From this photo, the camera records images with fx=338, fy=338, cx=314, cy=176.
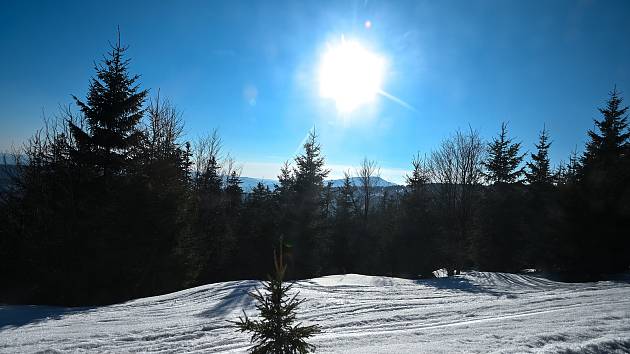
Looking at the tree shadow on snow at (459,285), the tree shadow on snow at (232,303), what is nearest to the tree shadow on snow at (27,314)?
the tree shadow on snow at (232,303)

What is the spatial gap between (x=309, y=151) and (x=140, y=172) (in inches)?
557

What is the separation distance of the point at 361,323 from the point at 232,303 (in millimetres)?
4175

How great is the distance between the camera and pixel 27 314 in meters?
8.80

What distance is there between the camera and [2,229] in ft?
54.2

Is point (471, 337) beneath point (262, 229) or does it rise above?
beneath

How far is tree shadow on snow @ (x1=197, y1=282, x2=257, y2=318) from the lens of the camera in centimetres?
916

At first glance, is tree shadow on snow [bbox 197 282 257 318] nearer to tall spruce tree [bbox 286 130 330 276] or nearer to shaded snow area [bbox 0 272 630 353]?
shaded snow area [bbox 0 272 630 353]

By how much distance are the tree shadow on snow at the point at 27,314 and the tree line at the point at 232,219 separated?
15.6 ft

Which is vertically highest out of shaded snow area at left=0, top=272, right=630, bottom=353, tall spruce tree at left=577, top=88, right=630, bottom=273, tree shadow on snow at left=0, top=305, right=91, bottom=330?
tall spruce tree at left=577, top=88, right=630, bottom=273

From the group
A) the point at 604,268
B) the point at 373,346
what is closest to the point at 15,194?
the point at 373,346

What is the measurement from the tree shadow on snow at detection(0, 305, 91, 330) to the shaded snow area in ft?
0.07

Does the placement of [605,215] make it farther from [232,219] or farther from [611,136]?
[232,219]

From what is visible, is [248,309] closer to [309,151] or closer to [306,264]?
[306,264]

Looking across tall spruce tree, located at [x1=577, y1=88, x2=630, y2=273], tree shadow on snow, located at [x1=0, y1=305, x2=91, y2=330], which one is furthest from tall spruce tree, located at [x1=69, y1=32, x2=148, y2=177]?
tall spruce tree, located at [x1=577, y1=88, x2=630, y2=273]
